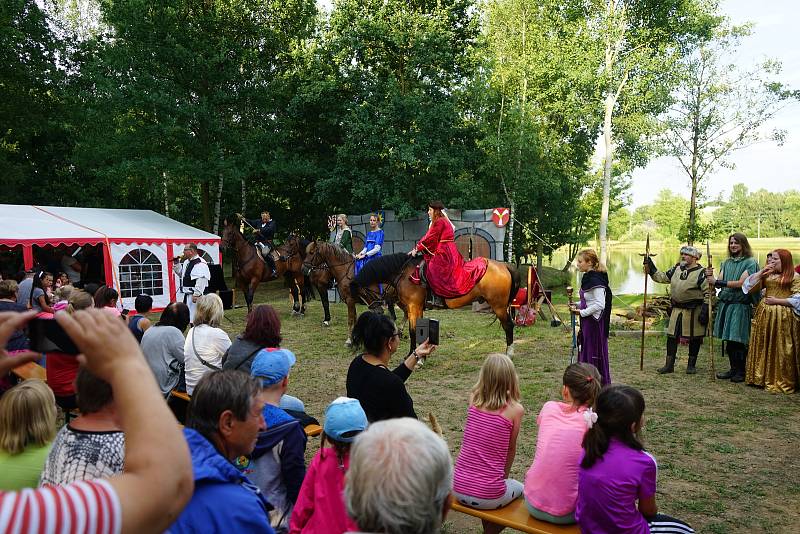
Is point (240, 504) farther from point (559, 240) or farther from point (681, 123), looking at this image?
point (681, 123)

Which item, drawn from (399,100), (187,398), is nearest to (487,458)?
(187,398)

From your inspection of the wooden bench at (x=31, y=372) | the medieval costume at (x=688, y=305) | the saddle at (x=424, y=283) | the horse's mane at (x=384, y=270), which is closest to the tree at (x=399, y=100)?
the horse's mane at (x=384, y=270)

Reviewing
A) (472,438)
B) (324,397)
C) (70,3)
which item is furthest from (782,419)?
(70,3)

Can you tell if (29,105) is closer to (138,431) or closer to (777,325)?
(777,325)

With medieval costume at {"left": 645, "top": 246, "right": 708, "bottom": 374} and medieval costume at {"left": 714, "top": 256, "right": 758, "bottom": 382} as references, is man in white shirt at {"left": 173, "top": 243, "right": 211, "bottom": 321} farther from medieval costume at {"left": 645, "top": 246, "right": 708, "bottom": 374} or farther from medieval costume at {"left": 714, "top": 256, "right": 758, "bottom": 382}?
medieval costume at {"left": 714, "top": 256, "right": 758, "bottom": 382}

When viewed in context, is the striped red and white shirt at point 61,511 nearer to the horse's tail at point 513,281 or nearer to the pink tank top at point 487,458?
the pink tank top at point 487,458

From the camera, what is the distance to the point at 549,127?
22828 millimetres

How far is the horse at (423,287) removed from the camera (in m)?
8.25

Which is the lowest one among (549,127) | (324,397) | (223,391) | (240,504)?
(324,397)

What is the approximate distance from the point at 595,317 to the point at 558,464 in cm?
314

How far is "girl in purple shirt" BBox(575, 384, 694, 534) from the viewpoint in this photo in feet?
7.70

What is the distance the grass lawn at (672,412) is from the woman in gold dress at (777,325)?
28 centimetres

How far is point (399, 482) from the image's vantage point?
1.14m

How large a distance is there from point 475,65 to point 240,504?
1817 centimetres
